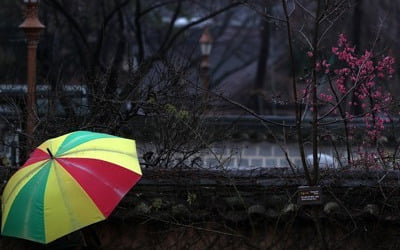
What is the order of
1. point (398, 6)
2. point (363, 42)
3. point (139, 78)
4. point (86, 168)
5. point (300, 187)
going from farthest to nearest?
point (398, 6) < point (363, 42) < point (139, 78) < point (300, 187) < point (86, 168)

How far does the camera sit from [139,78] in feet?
27.8

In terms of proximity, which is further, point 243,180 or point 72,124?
point 72,124

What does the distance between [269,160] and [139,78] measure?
23.9 ft

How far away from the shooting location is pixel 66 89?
30.7ft

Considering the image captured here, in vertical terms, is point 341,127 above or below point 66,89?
below

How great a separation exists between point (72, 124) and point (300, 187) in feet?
9.83

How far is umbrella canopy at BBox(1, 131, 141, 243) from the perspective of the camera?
5.20 metres

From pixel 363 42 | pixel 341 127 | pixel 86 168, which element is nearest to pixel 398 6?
pixel 363 42

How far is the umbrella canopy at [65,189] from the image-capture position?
5.20 metres

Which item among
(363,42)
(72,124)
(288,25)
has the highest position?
A: (363,42)

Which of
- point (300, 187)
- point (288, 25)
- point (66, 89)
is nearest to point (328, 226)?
point (300, 187)

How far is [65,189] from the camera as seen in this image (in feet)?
17.3

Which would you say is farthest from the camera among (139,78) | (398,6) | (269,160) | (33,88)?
(398,6)

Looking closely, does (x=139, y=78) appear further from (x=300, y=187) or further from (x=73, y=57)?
(x=73, y=57)
